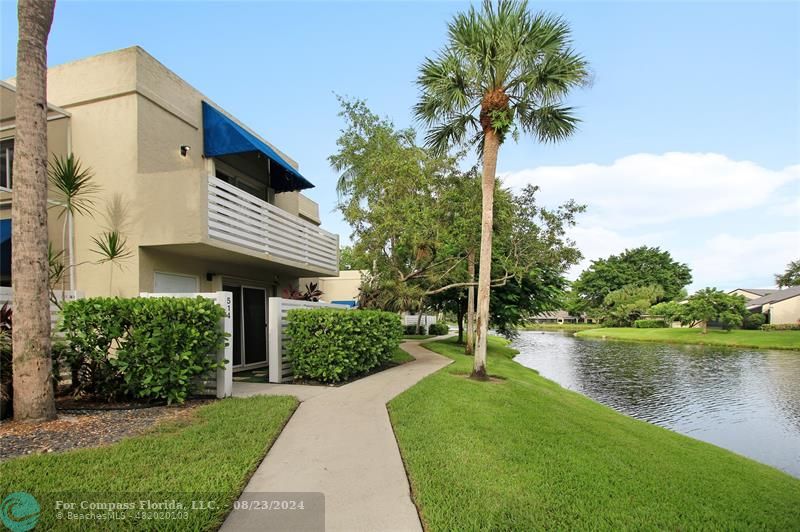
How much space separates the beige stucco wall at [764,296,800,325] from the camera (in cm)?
4350

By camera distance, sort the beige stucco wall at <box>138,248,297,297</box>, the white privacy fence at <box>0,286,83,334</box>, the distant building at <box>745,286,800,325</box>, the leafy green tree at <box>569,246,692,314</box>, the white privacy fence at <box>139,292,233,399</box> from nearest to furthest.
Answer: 1. the white privacy fence at <box>0,286,83,334</box>
2. the white privacy fence at <box>139,292,233,399</box>
3. the beige stucco wall at <box>138,248,297,297</box>
4. the distant building at <box>745,286,800,325</box>
5. the leafy green tree at <box>569,246,692,314</box>

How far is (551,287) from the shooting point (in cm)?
2166

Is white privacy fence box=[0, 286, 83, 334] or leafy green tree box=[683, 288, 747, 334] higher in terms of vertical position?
white privacy fence box=[0, 286, 83, 334]

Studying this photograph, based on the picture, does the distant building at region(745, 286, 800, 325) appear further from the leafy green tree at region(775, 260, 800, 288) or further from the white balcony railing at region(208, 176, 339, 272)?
the white balcony railing at region(208, 176, 339, 272)

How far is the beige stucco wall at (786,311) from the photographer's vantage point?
43.5m

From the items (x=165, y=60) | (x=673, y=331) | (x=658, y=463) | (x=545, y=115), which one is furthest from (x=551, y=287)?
(x=673, y=331)

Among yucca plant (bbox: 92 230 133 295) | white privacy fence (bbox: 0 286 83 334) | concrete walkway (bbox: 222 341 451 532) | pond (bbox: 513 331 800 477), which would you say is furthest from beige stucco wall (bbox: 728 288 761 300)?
white privacy fence (bbox: 0 286 83 334)

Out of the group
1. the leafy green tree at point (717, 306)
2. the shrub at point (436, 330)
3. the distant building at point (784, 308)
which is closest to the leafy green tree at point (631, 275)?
the distant building at point (784, 308)

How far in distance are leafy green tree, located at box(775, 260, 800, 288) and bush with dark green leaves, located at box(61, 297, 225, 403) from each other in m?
71.7

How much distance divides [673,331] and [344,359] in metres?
46.8

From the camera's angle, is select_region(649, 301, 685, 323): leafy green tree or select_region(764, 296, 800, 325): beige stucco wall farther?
select_region(649, 301, 685, 323): leafy green tree

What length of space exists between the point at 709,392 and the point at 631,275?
6046 centimetres

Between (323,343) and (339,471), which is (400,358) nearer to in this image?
(323,343)

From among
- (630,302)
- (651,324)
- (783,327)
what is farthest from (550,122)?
(630,302)
